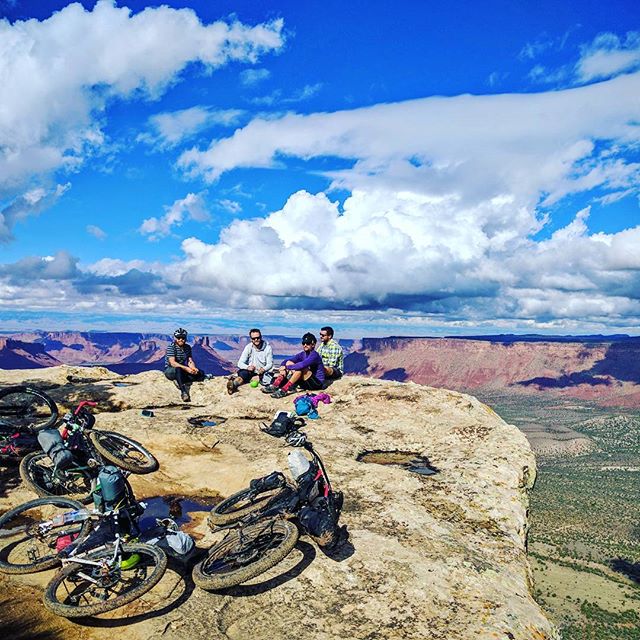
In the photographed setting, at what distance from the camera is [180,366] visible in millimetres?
19031

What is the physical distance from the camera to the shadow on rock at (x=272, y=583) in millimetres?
6793

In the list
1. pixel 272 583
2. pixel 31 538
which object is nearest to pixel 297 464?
pixel 272 583

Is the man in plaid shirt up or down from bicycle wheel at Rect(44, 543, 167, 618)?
up

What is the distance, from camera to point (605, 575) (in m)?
82.2

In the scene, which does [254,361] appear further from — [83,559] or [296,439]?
[83,559]

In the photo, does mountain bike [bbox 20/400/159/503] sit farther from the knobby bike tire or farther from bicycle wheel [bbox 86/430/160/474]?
the knobby bike tire

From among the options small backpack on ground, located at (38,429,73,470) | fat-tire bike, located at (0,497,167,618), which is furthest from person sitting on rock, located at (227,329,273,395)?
fat-tire bike, located at (0,497,167,618)

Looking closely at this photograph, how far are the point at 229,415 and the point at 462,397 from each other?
29.8ft

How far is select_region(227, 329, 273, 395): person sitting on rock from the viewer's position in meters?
19.1

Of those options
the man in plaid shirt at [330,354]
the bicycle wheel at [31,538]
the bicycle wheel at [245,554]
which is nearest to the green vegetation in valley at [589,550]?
the man in plaid shirt at [330,354]

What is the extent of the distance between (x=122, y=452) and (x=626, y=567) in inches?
4201

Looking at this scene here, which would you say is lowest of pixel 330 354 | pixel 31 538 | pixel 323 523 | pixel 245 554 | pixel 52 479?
pixel 31 538

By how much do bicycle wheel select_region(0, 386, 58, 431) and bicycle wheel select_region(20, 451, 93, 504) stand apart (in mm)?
3175

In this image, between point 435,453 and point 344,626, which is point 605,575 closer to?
point 435,453
